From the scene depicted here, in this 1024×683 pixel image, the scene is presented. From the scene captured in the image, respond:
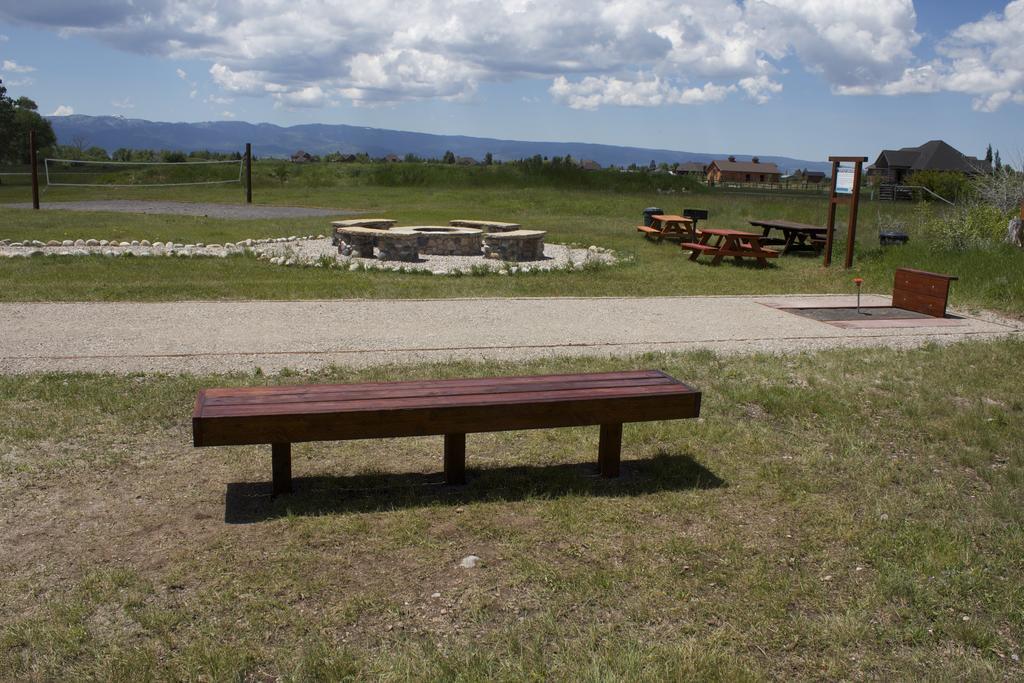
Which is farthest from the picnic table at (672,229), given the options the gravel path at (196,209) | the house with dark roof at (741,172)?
the house with dark roof at (741,172)

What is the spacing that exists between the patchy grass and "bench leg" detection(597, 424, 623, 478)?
11cm

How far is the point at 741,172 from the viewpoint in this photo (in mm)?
108562

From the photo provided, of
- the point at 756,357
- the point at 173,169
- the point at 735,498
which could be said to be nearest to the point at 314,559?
the point at 735,498

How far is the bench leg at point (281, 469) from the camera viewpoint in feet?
14.1

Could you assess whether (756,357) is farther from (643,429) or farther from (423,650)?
(423,650)

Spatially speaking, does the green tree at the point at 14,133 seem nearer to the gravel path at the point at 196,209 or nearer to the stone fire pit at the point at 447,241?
the gravel path at the point at 196,209

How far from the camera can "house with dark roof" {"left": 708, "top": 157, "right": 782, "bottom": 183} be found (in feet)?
353

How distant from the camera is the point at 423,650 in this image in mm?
3006

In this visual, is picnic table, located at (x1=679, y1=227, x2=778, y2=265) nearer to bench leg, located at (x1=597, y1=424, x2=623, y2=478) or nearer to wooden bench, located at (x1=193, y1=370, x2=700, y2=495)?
wooden bench, located at (x1=193, y1=370, x2=700, y2=495)

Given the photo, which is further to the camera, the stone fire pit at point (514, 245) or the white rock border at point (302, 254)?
the stone fire pit at point (514, 245)

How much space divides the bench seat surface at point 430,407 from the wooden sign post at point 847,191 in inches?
397

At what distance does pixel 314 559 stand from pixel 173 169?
136 ft

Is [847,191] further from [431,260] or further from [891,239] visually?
[431,260]

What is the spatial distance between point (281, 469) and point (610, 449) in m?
1.71
